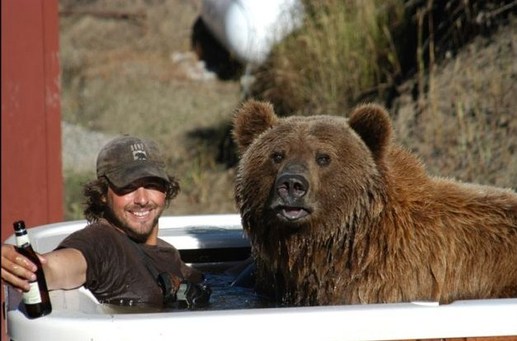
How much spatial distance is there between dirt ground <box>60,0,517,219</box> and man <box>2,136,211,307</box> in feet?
12.8

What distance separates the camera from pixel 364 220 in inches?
161

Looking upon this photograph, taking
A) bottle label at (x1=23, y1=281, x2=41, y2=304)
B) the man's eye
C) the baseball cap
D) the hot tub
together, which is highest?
the baseball cap

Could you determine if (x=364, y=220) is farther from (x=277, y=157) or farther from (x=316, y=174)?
(x=277, y=157)

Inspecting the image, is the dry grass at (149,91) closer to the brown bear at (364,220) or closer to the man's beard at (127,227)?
the man's beard at (127,227)

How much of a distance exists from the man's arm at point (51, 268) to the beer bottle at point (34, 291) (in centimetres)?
2

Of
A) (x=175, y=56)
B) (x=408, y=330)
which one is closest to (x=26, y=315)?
(x=408, y=330)

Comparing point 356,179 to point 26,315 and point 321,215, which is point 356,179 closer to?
point 321,215

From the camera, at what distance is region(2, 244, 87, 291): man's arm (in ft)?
10.9

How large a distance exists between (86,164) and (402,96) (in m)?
2.98

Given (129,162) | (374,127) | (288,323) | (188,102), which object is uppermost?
(188,102)

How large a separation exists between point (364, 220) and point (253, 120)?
61 cm

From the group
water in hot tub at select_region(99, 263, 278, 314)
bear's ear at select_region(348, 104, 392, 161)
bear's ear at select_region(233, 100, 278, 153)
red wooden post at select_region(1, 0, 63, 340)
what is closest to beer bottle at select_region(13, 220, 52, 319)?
water in hot tub at select_region(99, 263, 278, 314)

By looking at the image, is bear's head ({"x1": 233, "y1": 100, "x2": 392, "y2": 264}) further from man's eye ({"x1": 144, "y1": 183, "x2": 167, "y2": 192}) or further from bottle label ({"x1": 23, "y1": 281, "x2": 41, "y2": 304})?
bottle label ({"x1": 23, "y1": 281, "x2": 41, "y2": 304})

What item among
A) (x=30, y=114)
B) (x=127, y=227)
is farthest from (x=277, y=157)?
(x=30, y=114)
